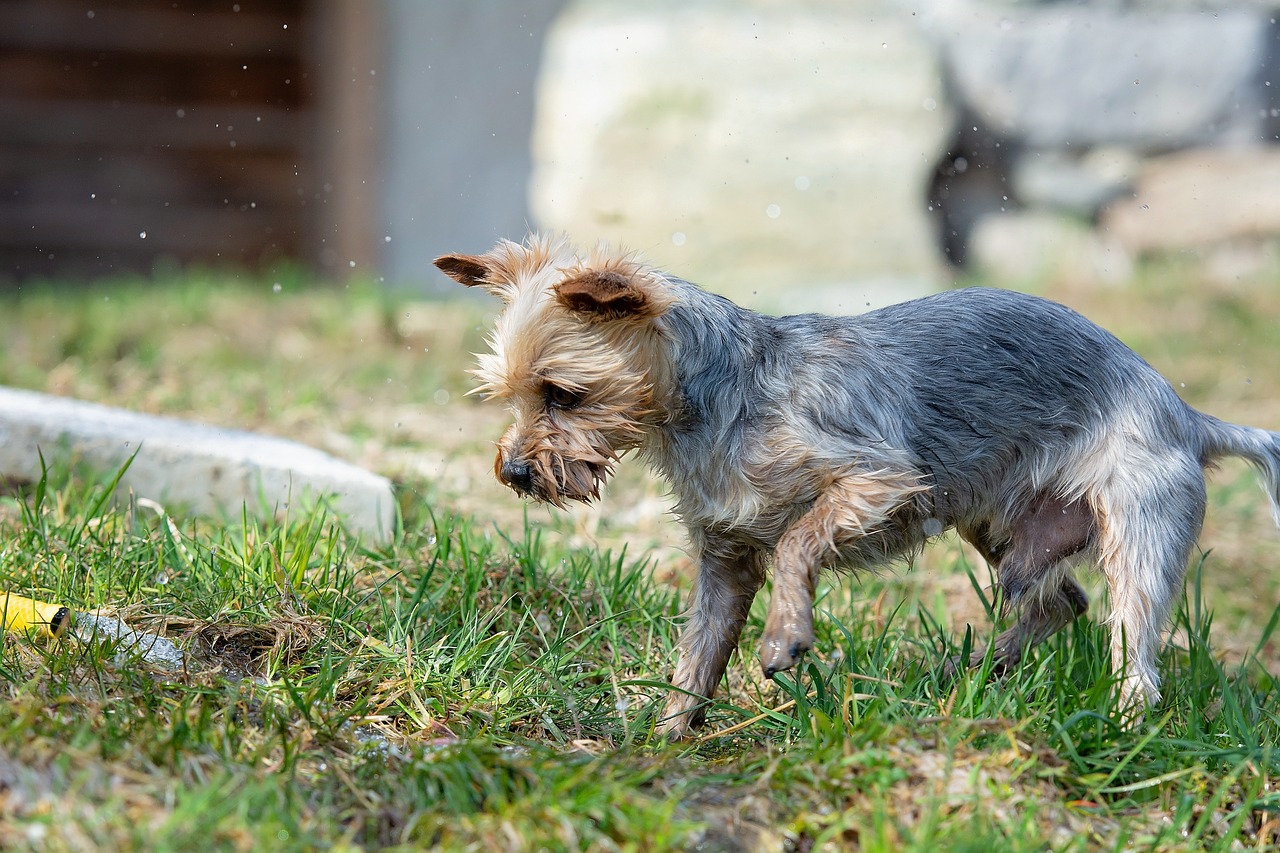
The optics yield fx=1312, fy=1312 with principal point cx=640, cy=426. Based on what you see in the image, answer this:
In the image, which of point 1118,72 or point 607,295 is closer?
point 607,295

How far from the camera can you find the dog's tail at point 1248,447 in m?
3.57

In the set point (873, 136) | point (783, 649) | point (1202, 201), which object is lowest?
point (783, 649)

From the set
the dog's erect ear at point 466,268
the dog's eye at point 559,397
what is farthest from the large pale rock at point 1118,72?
the dog's eye at point 559,397

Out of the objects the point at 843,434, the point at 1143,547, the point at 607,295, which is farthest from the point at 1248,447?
the point at 607,295

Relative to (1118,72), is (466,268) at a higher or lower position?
lower

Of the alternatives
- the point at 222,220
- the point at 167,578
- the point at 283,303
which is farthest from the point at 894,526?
the point at 222,220

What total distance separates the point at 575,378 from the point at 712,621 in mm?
758

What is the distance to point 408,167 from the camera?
10.3m

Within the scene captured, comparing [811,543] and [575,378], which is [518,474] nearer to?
[575,378]

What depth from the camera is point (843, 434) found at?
3.16 meters

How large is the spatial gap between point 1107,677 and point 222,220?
1083 centimetres

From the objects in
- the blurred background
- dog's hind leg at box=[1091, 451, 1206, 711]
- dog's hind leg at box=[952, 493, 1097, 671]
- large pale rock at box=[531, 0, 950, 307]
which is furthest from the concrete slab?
large pale rock at box=[531, 0, 950, 307]

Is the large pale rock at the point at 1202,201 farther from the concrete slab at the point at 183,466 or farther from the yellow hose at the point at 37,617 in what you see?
the yellow hose at the point at 37,617

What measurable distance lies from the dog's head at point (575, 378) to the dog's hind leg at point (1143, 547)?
3.94ft
